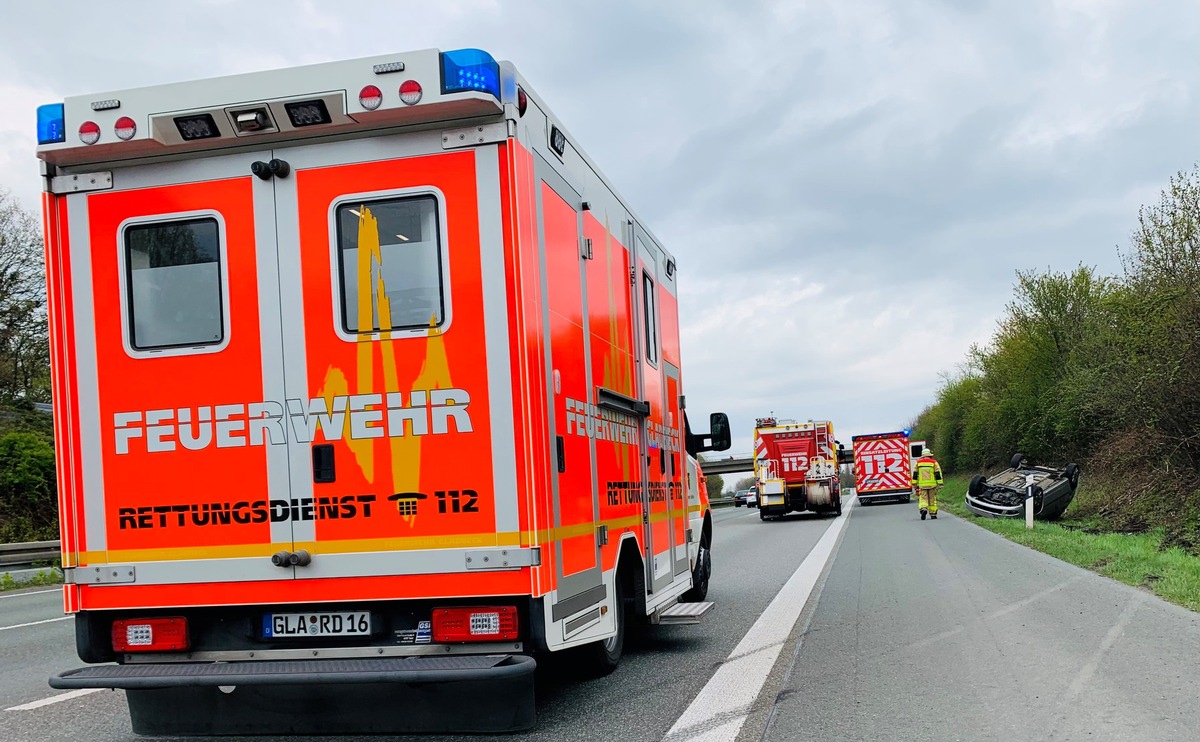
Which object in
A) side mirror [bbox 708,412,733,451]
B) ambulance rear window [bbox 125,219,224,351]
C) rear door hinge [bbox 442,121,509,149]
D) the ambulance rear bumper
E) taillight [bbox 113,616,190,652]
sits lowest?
the ambulance rear bumper

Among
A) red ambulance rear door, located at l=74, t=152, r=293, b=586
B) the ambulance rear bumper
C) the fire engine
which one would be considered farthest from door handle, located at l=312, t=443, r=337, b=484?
the fire engine

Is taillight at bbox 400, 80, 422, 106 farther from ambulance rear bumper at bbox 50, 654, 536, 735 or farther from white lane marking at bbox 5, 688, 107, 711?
white lane marking at bbox 5, 688, 107, 711

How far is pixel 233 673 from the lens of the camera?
5.09 m

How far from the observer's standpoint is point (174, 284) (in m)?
5.51

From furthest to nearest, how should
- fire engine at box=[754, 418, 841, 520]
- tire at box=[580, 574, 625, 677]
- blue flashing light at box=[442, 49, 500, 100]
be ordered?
fire engine at box=[754, 418, 841, 520], tire at box=[580, 574, 625, 677], blue flashing light at box=[442, 49, 500, 100]

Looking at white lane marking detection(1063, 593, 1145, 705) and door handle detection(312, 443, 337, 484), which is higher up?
door handle detection(312, 443, 337, 484)

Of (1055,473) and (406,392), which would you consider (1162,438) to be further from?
(406,392)

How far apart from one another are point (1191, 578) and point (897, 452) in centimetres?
2868

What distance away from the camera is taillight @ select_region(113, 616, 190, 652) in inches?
213

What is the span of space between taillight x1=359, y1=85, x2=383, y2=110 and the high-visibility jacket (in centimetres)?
2444

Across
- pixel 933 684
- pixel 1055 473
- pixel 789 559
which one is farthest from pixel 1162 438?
pixel 933 684

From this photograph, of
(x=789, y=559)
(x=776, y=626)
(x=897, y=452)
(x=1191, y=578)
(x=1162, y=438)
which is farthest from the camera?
(x=897, y=452)

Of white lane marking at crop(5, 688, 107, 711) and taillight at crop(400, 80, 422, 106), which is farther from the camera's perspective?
white lane marking at crop(5, 688, 107, 711)

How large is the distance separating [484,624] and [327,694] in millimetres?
1003
